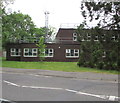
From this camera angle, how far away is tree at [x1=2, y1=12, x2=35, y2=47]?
101 ft

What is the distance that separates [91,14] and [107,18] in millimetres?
1783

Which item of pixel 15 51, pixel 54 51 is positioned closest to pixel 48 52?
pixel 54 51

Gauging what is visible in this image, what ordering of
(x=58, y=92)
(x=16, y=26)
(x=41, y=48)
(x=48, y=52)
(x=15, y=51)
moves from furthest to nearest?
(x=16, y=26) → (x=15, y=51) → (x=48, y=52) → (x=41, y=48) → (x=58, y=92)

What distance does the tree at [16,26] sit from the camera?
3088cm

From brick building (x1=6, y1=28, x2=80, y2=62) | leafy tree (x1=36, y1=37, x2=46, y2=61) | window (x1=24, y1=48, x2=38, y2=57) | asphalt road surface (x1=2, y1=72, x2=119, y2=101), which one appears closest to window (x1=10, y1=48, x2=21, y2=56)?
brick building (x1=6, y1=28, x2=80, y2=62)

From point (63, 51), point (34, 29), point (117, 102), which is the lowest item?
point (117, 102)

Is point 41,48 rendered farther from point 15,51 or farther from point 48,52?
point 15,51

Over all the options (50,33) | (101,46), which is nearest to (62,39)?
(101,46)

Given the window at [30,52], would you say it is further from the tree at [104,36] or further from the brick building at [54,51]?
the tree at [104,36]

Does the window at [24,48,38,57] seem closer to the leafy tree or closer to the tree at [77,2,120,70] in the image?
the leafy tree

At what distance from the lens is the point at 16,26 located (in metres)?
45.0

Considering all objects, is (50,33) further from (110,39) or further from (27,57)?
(110,39)

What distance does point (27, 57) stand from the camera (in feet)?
103

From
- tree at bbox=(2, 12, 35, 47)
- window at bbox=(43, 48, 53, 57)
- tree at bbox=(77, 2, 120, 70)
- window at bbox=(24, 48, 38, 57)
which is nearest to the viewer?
tree at bbox=(77, 2, 120, 70)
